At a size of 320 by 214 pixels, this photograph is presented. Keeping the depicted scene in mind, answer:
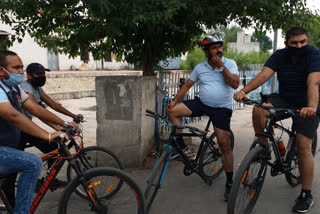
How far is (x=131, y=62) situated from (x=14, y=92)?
10.4ft

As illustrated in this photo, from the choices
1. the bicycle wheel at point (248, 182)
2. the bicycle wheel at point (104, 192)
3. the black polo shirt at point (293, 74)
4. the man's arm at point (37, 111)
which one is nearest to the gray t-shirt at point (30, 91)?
the man's arm at point (37, 111)

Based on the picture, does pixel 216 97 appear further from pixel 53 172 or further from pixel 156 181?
pixel 53 172

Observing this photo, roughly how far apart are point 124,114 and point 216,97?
1489 millimetres

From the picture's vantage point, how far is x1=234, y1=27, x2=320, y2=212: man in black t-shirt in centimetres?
334

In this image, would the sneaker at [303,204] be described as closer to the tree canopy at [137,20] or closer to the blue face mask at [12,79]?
the tree canopy at [137,20]

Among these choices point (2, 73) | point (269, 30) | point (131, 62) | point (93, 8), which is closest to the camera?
point (2, 73)

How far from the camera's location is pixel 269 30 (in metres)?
5.13

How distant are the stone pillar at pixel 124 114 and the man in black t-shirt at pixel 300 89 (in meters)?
1.64

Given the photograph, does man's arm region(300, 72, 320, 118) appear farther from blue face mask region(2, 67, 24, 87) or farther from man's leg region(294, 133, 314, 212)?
blue face mask region(2, 67, 24, 87)

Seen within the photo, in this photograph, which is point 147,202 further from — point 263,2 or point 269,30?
point 269,30

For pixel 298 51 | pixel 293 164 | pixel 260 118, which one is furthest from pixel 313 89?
pixel 293 164

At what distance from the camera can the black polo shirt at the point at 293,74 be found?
3.44 m

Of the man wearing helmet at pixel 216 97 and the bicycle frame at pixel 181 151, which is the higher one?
the man wearing helmet at pixel 216 97

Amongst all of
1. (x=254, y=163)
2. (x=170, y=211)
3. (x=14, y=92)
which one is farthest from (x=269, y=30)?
(x=14, y=92)
